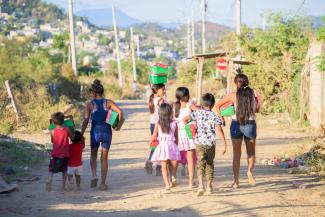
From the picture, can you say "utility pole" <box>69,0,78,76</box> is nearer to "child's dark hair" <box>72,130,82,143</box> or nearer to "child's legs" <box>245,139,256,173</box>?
"child's dark hair" <box>72,130,82,143</box>

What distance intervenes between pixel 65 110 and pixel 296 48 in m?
9.91

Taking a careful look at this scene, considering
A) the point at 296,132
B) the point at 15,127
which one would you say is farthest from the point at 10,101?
the point at 296,132

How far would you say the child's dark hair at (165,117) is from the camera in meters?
10.7

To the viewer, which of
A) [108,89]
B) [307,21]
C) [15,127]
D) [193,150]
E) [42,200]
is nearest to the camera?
[42,200]

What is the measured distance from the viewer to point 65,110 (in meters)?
26.1

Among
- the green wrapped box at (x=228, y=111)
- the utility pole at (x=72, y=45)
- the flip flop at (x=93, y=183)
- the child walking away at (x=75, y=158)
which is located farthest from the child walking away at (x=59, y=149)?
the utility pole at (x=72, y=45)

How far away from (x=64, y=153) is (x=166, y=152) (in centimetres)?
169

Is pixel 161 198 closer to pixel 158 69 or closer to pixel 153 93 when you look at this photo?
pixel 153 93

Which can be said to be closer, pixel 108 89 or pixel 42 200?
pixel 42 200

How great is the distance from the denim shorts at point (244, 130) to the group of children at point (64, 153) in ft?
8.45

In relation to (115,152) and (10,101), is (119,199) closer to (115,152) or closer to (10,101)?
(115,152)

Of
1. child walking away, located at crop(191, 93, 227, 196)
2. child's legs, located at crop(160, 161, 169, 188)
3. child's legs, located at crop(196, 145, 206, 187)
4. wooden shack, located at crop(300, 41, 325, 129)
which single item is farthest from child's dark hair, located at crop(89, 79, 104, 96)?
wooden shack, located at crop(300, 41, 325, 129)

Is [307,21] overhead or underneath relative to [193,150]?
overhead

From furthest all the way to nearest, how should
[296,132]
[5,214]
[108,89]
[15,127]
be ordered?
[108,89] < [15,127] < [296,132] < [5,214]
